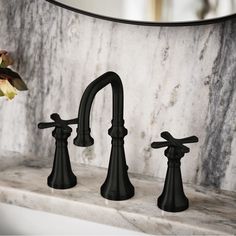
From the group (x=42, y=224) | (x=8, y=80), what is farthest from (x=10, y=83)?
(x=42, y=224)

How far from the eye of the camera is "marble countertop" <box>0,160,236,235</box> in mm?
1041

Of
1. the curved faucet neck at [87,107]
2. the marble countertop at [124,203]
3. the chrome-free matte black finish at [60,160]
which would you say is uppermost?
the curved faucet neck at [87,107]

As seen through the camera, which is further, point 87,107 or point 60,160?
point 60,160

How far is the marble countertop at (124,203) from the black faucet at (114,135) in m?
0.02

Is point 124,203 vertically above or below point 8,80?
below

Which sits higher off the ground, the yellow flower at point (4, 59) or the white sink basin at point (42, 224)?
the yellow flower at point (4, 59)

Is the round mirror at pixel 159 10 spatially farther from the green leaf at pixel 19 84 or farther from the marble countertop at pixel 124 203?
the marble countertop at pixel 124 203

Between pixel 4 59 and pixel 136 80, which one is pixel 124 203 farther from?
pixel 4 59

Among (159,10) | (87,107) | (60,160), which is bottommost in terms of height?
(60,160)

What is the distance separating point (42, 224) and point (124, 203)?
21 cm

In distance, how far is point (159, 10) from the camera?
104 centimetres

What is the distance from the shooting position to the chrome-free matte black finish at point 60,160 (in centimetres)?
111

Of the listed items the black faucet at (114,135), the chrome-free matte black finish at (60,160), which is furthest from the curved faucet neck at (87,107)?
the chrome-free matte black finish at (60,160)

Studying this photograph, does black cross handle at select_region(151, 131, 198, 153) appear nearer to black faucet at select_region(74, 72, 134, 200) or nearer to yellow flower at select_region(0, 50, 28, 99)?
black faucet at select_region(74, 72, 134, 200)
